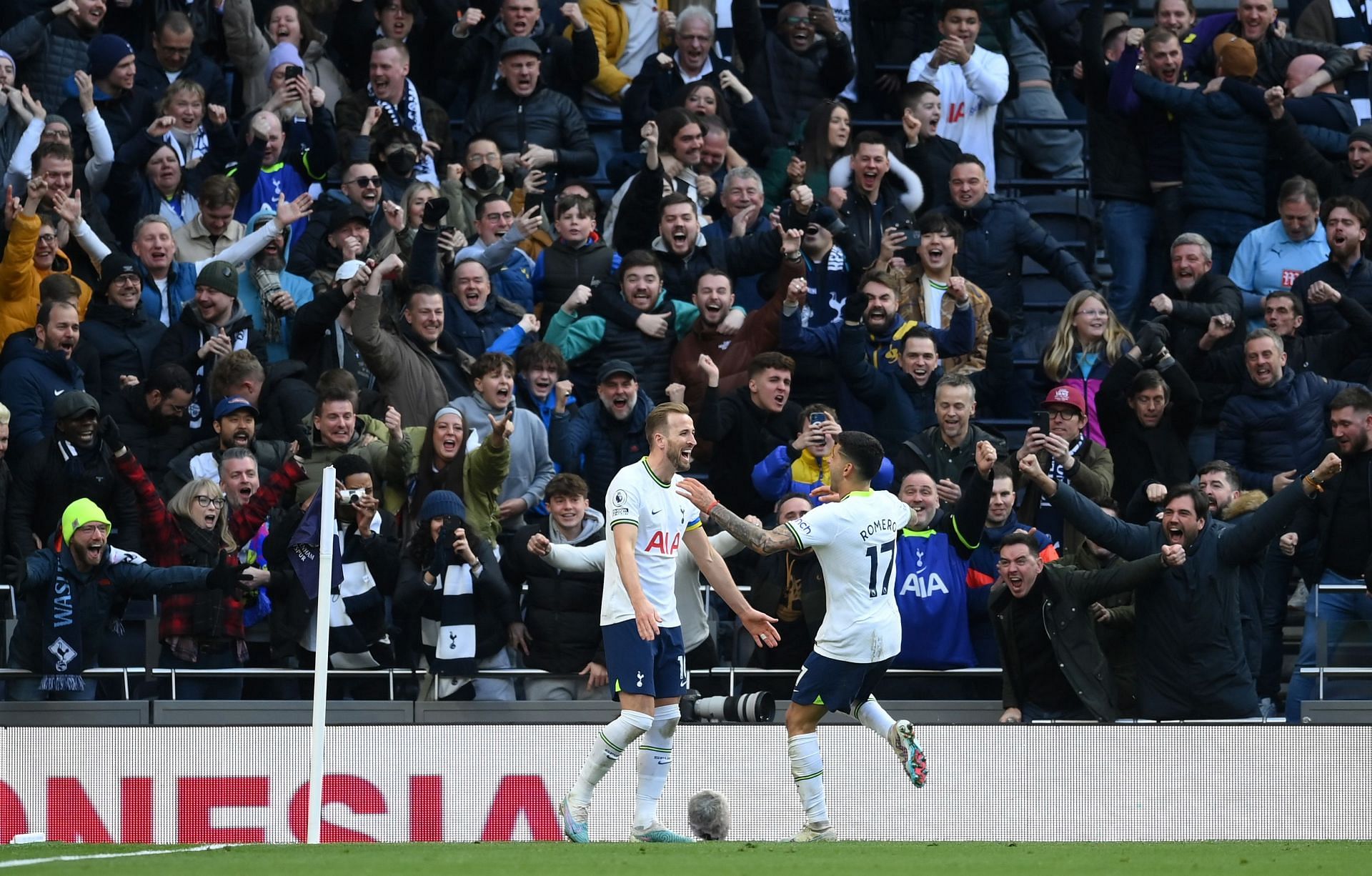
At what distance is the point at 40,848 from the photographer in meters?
10.2

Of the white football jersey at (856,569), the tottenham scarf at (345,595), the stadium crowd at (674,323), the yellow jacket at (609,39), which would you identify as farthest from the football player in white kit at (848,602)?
the yellow jacket at (609,39)

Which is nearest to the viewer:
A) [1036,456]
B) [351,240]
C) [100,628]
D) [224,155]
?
[100,628]

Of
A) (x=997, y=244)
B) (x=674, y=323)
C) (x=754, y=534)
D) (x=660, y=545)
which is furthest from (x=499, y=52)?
(x=754, y=534)

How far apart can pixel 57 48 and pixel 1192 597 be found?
9361 millimetres

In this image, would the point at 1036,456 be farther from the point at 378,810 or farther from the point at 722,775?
the point at 378,810

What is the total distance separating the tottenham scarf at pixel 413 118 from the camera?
52.6ft

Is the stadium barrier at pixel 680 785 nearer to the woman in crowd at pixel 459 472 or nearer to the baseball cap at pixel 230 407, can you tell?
the woman in crowd at pixel 459 472

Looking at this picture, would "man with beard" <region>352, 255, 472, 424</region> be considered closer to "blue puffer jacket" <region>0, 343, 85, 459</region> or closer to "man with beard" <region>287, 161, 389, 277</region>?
"man with beard" <region>287, 161, 389, 277</region>

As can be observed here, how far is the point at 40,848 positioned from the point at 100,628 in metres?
2.02

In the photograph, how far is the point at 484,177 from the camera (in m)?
15.6

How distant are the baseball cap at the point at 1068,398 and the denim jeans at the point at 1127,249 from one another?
10.5 ft

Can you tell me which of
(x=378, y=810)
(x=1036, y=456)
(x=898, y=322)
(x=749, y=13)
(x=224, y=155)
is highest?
(x=749, y=13)

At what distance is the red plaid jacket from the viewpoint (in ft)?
39.4

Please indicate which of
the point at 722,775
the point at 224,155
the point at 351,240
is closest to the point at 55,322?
A: the point at 351,240
